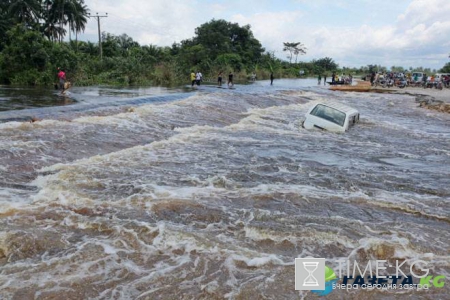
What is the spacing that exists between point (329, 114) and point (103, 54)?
3738 centimetres

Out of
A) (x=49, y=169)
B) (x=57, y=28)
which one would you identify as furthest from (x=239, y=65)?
(x=49, y=169)

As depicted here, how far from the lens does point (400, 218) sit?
5559 millimetres

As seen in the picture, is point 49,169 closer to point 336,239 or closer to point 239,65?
point 336,239

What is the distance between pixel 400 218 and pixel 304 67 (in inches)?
3231

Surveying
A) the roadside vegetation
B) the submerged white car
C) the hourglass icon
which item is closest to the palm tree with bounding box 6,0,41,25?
the roadside vegetation

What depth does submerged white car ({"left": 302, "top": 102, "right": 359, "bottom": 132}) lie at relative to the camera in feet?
42.5

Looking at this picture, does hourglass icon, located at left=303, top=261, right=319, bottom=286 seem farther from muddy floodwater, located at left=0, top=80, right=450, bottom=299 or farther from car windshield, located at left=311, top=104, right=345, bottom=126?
car windshield, located at left=311, top=104, right=345, bottom=126

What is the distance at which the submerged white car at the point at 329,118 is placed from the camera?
1295 centimetres

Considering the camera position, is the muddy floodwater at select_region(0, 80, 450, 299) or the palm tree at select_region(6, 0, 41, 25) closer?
the muddy floodwater at select_region(0, 80, 450, 299)

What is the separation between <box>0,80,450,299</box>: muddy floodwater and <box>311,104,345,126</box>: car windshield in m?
1.67

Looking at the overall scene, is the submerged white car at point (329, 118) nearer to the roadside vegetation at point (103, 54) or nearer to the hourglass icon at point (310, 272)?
the hourglass icon at point (310, 272)

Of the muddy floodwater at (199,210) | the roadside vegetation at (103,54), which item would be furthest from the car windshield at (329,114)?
the roadside vegetation at (103,54)

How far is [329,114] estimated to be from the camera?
1317 centimetres

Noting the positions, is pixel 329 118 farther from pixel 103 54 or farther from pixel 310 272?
pixel 103 54
